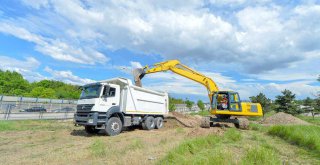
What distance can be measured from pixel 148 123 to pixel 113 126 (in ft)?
11.1

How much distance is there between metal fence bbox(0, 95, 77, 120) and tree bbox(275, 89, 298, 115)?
28.1m

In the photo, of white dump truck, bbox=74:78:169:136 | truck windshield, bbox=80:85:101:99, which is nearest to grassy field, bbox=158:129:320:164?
white dump truck, bbox=74:78:169:136

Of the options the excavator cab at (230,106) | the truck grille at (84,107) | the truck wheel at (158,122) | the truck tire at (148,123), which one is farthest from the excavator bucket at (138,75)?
the excavator cab at (230,106)

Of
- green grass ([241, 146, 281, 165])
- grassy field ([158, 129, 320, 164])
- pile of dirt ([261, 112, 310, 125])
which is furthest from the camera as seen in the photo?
pile of dirt ([261, 112, 310, 125])

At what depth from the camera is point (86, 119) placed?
12.6 meters

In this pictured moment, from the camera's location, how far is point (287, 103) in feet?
111

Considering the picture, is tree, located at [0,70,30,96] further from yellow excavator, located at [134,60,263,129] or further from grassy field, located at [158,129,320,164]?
grassy field, located at [158,129,320,164]

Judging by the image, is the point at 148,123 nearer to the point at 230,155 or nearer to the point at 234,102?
the point at 234,102

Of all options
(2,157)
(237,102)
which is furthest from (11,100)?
(237,102)

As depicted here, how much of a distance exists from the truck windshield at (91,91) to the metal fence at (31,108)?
10.5 metres

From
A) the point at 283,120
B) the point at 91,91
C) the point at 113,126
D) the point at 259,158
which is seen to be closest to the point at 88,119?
the point at 113,126

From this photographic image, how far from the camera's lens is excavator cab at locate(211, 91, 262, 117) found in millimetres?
16781

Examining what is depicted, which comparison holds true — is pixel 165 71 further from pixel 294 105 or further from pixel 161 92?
pixel 294 105

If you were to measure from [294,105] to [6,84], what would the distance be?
66.8 m
